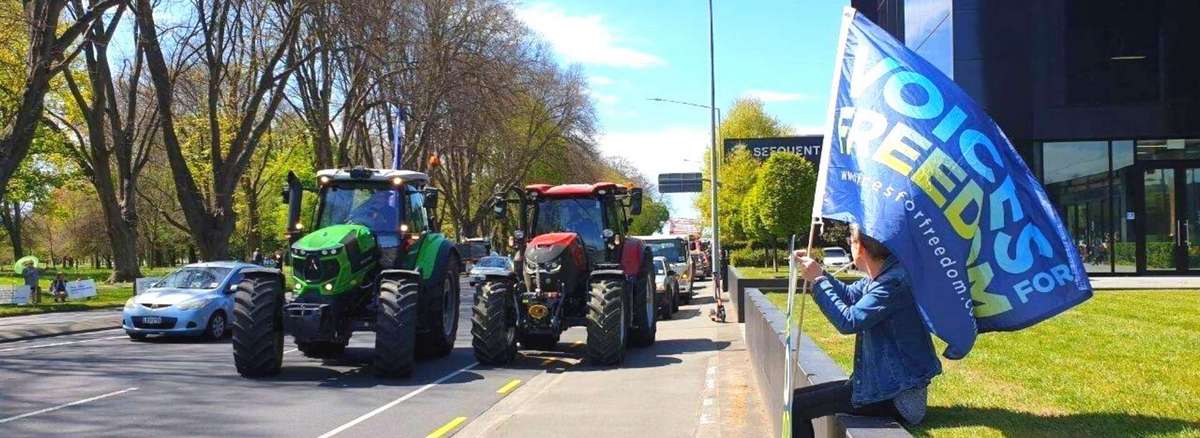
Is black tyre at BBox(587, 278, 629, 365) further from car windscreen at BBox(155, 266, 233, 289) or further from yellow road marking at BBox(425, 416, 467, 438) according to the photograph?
car windscreen at BBox(155, 266, 233, 289)

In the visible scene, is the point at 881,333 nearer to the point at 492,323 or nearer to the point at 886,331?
the point at 886,331

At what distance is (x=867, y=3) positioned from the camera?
4725 centimetres

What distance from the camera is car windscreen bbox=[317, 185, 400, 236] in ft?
48.0

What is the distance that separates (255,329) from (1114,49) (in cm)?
2733

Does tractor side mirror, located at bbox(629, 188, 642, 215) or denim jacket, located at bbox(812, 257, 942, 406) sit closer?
denim jacket, located at bbox(812, 257, 942, 406)

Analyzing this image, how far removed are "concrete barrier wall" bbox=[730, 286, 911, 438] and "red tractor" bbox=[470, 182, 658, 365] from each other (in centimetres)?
206

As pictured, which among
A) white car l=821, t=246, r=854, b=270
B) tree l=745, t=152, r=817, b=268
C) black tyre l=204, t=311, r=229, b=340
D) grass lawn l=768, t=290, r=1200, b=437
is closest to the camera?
grass lawn l=768, t=290, r=1200, b=437

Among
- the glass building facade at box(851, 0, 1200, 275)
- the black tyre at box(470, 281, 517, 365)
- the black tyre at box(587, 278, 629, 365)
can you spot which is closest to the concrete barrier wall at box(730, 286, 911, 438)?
the black tyre at box(587, 278, 629, 365)

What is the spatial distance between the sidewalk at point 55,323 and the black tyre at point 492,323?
430 inches

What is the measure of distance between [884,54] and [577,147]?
64.6 meters

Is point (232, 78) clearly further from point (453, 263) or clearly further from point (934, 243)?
point (934, 243)

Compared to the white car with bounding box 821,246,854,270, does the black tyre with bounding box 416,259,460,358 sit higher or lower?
higher

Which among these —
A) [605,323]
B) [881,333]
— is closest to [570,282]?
[605,323]

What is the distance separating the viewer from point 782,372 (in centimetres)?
779
